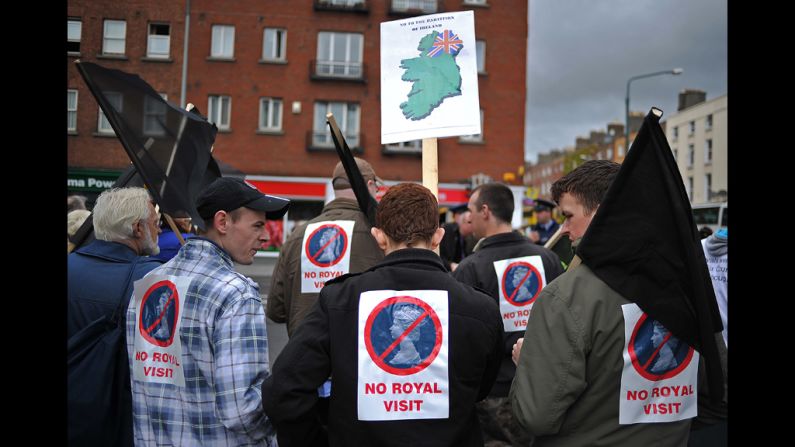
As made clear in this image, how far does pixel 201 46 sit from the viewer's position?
23781 millimetres

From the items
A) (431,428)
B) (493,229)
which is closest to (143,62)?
(493,229)

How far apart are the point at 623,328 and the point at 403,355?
76 cm

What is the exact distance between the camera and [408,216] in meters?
2.32

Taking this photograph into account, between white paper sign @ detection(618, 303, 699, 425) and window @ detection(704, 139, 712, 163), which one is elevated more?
window @ detection(704, 139, 712, 163)

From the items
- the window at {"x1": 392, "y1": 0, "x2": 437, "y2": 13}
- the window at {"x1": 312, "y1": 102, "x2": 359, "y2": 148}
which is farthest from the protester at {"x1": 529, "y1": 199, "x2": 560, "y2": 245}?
the window at {"x1": 392, "y1": 0, "x2": 437, "y2": 13}

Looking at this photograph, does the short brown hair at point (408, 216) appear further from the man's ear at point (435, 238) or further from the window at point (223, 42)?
the window at point (223, 42)

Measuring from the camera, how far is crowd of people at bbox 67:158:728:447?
2.14 meters

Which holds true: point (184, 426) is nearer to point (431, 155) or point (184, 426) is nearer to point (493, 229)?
point (431, 155)

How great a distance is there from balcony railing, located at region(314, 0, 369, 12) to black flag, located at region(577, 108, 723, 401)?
24.1 m

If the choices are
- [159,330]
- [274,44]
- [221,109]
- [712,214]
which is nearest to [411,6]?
[274,44]

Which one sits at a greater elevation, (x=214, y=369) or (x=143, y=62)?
(x=143, y=62)

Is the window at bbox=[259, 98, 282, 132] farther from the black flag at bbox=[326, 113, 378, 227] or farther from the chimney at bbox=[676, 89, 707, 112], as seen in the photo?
the chimney at bbox=[676, 89, 707, 112]
